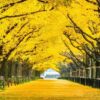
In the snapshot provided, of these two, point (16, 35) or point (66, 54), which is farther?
point (66, 54)

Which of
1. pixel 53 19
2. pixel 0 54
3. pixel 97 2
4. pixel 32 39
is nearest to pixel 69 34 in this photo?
pixel 32 39

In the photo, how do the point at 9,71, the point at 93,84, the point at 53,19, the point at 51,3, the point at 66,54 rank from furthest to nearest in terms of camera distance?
the point at 66,54
the point at 9,71
the point at 93,84
the point at 53,19
the point at 51,3

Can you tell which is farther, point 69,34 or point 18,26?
point 69,34

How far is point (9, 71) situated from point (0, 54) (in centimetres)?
1824

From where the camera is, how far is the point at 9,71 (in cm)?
6097

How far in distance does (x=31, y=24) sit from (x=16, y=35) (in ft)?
9.05

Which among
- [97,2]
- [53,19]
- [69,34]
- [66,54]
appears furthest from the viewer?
[66,54]

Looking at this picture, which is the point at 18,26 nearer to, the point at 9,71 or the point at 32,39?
the point at 32,39

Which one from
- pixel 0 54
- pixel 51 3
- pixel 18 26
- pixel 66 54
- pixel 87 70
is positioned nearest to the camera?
pixel 51 3

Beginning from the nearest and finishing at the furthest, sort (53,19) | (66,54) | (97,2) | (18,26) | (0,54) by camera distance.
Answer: (97,2)
(53,19)
(18,26)
(0,54)
(66,54)

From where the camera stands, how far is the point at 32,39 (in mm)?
46344

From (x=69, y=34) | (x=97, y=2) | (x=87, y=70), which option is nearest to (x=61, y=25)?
(x=69, y=34)

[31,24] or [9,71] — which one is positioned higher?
[31,24]

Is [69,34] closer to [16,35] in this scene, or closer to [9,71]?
[16,35]
